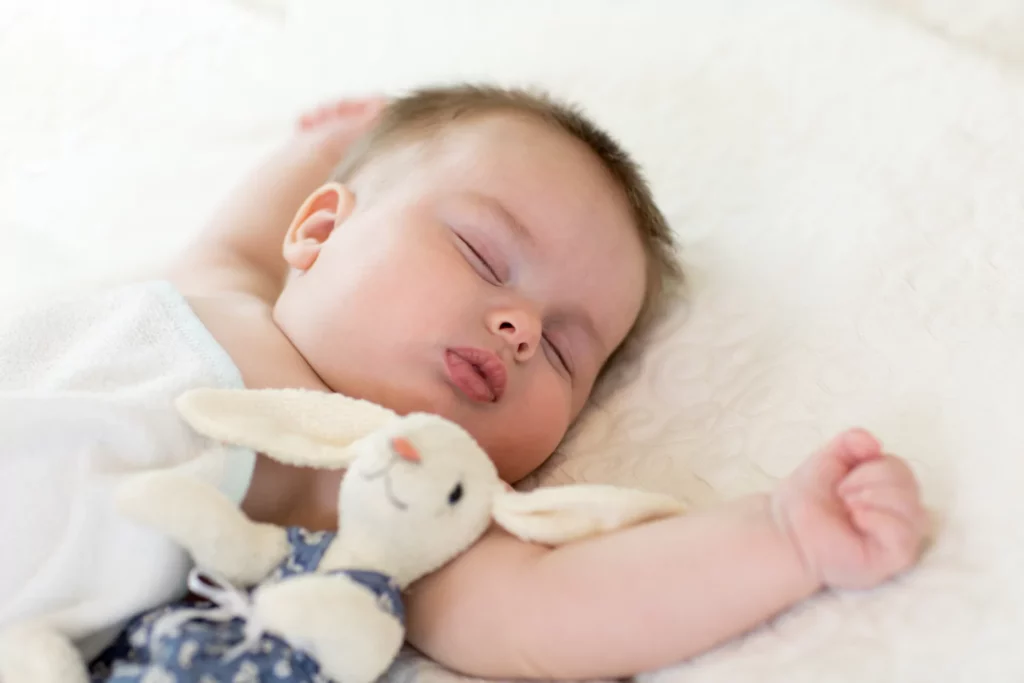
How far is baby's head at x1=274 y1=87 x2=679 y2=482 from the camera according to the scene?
3.03ft

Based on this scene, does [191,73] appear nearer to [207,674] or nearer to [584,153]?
[584,153]

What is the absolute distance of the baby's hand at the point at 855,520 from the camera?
2.12 feet

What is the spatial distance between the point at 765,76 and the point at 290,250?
0.69 m

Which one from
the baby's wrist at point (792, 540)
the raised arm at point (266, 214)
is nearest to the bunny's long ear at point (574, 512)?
the baby's wrist at point (792, 540)

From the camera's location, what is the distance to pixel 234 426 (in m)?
0.80

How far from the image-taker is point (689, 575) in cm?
67

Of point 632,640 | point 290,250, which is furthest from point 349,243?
point 632,640

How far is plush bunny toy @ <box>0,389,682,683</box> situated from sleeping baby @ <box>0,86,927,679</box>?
0.03 metres

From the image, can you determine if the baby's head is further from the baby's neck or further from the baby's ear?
the baby's neck

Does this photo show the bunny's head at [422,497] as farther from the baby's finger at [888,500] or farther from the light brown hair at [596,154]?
the light brown hair at [596,154]

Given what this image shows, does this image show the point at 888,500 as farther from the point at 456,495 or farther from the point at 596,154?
the point at 596,154

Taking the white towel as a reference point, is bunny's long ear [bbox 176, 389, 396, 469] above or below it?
above

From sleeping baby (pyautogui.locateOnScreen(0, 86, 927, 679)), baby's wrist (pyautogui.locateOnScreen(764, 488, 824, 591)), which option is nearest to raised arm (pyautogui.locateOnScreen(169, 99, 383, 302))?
sleeping baby (pyautogui.locateOnScreen(0, 86, 927, 679))

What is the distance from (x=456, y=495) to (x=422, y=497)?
4 centimetres
